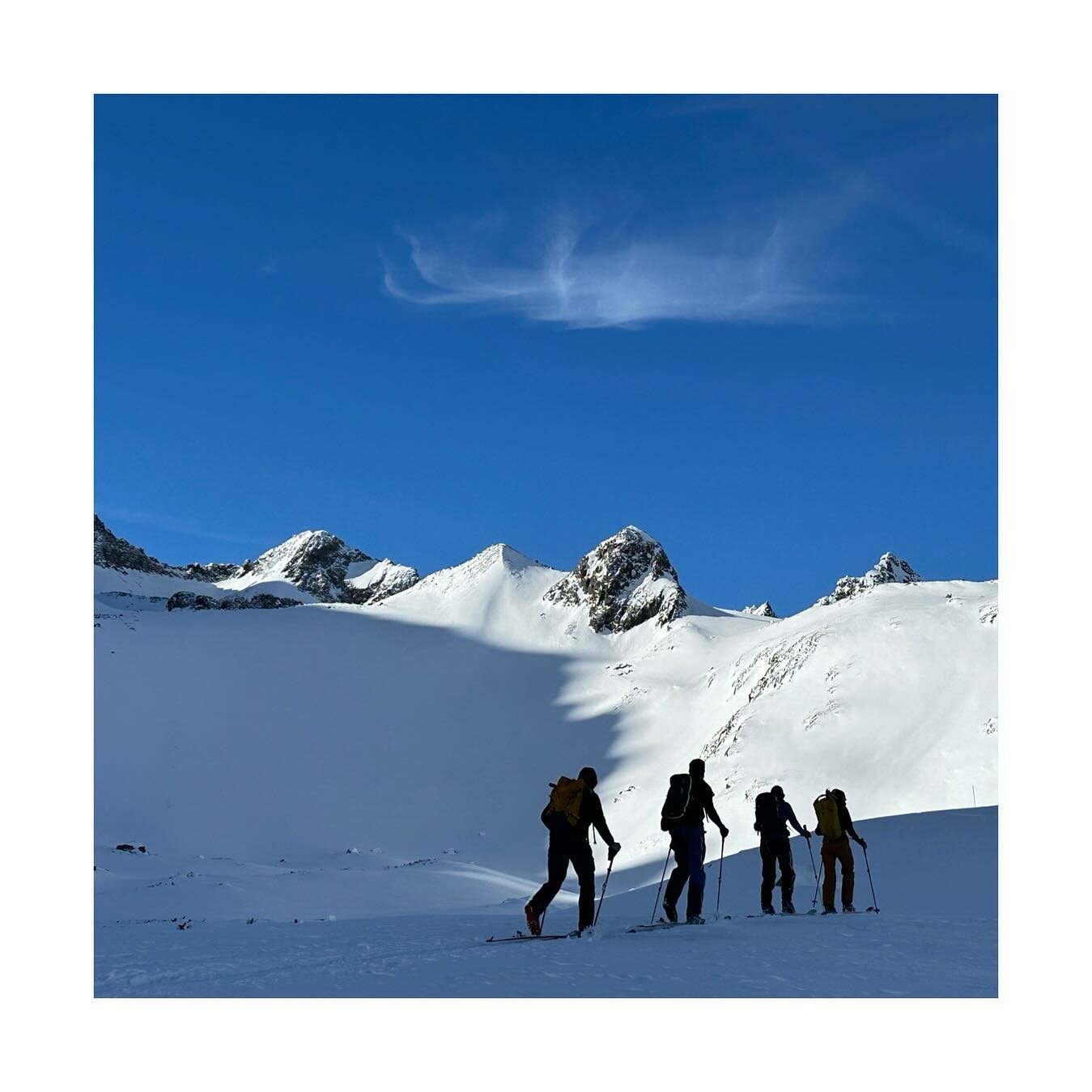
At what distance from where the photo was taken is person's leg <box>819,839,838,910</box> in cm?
1428

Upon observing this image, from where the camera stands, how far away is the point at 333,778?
5106 cm

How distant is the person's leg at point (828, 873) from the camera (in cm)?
1428

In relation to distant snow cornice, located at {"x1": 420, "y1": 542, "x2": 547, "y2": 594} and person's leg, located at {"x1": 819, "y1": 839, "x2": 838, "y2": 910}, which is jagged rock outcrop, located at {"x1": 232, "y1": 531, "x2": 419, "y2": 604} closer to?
distant snow cornice, located at {"x1": 420, "y1": 542, "x2": 547, "y2": 594}

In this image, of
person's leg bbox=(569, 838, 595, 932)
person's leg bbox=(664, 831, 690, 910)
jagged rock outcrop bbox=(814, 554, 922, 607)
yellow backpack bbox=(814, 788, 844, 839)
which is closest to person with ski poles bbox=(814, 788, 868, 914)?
yellow backpack bbox=(814, 788, 844, 839)

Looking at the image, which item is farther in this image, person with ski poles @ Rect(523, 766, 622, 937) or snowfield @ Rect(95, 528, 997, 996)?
person with ski poles @ Rect(523, 766, 622, 937)

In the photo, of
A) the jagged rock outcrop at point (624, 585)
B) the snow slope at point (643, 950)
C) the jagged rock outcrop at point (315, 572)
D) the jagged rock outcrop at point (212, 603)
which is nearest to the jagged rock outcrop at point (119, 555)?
the jagged rock outcrop at point (315, 572)

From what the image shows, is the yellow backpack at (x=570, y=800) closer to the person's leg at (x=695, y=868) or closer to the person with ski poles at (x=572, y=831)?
the person with ski poles at (x=572, y=831)

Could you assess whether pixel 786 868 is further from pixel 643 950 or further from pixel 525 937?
pixel 643 950

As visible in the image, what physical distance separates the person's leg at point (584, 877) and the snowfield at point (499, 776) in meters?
0.45

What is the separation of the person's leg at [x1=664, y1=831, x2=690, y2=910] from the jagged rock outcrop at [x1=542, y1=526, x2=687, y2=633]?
6037cm

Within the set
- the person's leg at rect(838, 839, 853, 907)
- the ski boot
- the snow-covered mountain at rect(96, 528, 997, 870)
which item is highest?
the ski boot

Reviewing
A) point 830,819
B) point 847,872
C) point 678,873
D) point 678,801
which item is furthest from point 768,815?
point 678,801

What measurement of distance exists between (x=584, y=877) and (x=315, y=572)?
178482mm

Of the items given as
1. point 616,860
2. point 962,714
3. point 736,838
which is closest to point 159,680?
point 616,860
